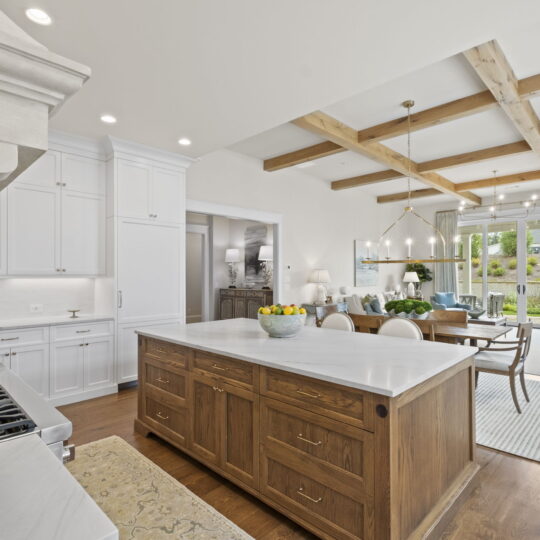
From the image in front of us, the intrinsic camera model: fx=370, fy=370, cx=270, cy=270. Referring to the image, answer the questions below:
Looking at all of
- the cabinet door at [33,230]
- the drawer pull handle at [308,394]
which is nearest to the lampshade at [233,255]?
the cabinet door at [33,230]

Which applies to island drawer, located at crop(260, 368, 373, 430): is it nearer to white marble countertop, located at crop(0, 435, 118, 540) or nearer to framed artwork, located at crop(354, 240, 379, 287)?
white marble countertop, located at crop(0, 435, 118, 540)

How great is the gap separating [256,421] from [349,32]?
2.30 m

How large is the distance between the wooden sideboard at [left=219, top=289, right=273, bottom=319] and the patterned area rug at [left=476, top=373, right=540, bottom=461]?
369cm

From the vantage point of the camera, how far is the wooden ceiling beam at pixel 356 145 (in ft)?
13.2

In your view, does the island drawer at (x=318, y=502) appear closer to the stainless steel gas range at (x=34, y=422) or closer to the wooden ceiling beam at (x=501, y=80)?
the stainless steel gas range at (x=34, y=422)

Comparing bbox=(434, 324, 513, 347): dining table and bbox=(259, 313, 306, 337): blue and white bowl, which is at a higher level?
bbox=(259, 313, 306, 337): blue and white bowl

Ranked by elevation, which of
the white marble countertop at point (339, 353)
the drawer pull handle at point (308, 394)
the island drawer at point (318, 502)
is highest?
the white marble countertop at point (339, 353)

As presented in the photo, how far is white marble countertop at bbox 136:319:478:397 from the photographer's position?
163 centimetres

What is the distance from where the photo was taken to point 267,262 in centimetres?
763

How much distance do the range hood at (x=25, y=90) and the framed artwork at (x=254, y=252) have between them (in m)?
6.98

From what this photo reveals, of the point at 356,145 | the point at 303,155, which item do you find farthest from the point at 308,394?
the point at 303,155

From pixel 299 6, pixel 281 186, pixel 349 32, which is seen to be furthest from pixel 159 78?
pixel 281 186

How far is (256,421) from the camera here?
198 cm

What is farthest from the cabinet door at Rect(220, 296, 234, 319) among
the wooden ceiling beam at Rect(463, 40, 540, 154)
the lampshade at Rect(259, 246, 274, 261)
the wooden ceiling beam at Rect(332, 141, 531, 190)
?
the wooden ceiling beam at Rect(463, 40, 540, 154)
